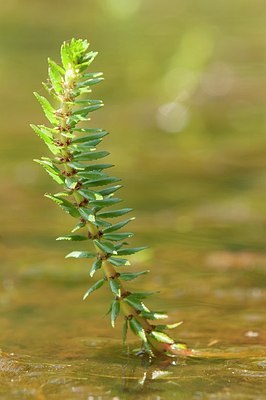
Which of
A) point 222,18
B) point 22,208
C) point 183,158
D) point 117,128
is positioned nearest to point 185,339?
point 22,208

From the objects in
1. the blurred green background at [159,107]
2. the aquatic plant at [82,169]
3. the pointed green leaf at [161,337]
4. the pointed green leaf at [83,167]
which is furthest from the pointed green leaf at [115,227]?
the blurred green background at [159,107]

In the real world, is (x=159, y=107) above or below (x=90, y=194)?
above

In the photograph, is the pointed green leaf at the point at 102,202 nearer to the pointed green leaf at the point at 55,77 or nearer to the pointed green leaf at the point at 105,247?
the pointed green leaf at the point at 105,247

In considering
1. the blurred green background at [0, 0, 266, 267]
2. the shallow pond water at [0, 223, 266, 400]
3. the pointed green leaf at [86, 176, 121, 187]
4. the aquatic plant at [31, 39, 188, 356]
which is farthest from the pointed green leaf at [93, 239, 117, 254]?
the blurred green background at [0, 0, 266, 267]

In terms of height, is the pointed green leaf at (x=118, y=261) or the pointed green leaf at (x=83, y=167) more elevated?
the pointed green leaf at (x=83, y=167)

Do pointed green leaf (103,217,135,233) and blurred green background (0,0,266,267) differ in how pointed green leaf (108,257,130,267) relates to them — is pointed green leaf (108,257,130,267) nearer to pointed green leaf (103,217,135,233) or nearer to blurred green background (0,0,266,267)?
pointed green leaf (103,217,135,233)

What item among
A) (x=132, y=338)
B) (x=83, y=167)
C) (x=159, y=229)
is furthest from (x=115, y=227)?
(x=159, y=229)

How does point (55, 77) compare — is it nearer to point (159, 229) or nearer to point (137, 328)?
point (137, 328)

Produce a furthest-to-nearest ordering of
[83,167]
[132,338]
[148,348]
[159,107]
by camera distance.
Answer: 1. [159,107]
2. [132,338]
3. [148,348]
4. [83,167]

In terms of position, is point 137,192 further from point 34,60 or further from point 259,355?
point 34,60
